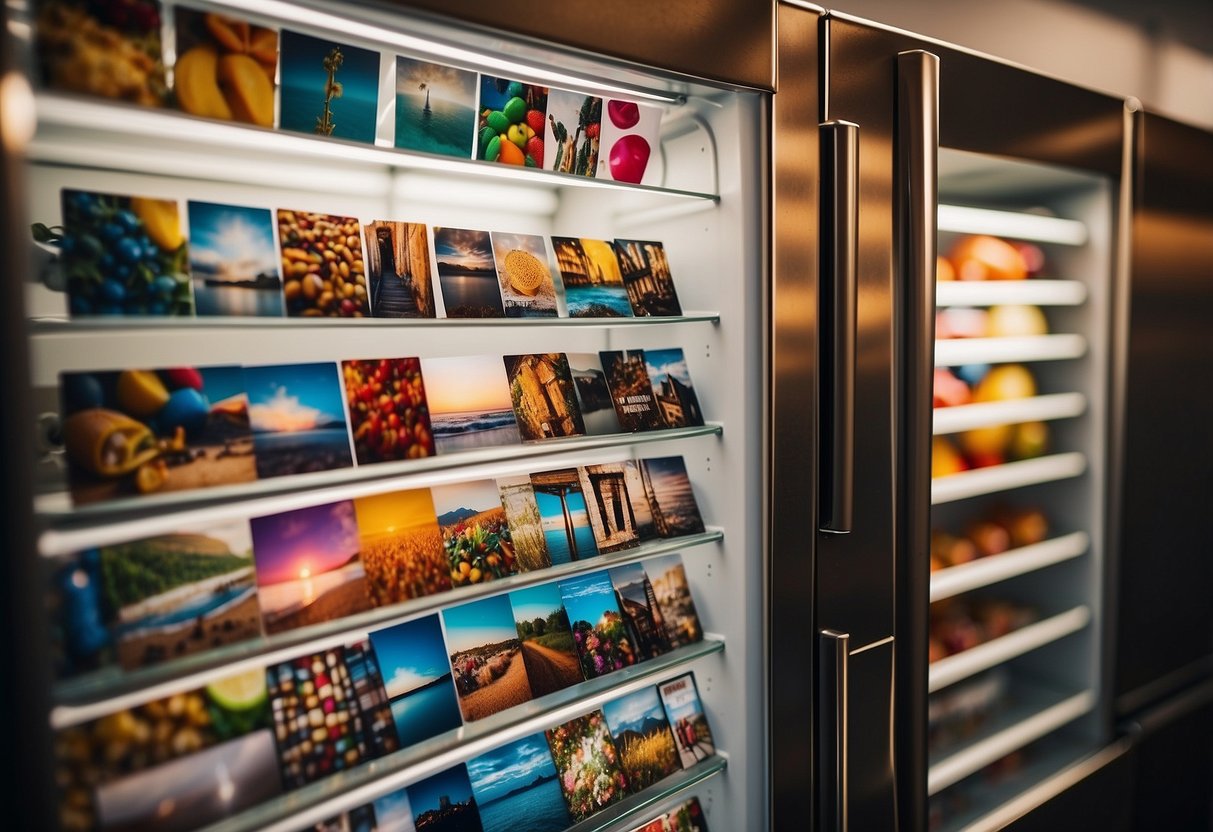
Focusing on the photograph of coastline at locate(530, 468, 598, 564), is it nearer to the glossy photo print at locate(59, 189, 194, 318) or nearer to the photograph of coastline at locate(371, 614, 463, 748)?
the photograph of coastline at locate(371, 614, 463, 748)

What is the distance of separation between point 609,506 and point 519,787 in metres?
0.56

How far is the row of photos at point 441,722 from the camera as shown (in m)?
1.14

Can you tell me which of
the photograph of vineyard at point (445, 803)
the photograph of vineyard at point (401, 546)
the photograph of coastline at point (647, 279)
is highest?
the photograph of coastline at point (647, 279)

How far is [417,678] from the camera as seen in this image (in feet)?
4.69

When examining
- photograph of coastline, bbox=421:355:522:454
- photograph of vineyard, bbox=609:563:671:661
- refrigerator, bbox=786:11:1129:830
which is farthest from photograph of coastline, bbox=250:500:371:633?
refrigerator, bbox=786:11:1129:830

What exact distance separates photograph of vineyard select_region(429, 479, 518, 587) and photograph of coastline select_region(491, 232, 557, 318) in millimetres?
343

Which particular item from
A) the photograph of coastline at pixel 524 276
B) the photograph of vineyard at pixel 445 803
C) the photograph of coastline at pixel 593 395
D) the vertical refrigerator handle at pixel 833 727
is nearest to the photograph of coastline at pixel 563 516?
the photograph of coastline at pixel 593 395

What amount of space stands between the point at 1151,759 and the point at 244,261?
2.86 meters

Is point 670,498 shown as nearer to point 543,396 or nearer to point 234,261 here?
point 543,396

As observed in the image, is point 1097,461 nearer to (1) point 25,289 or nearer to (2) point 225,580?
(2) point 225,580

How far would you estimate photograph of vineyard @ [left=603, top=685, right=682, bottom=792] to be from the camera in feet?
5.48

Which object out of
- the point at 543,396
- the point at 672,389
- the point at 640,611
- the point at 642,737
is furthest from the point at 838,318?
the point at 642,737

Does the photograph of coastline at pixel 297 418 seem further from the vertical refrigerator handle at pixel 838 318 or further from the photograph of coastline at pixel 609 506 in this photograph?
the vertical refrigerator handle at pixel 838 318

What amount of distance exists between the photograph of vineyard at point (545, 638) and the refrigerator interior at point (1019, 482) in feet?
3.32
